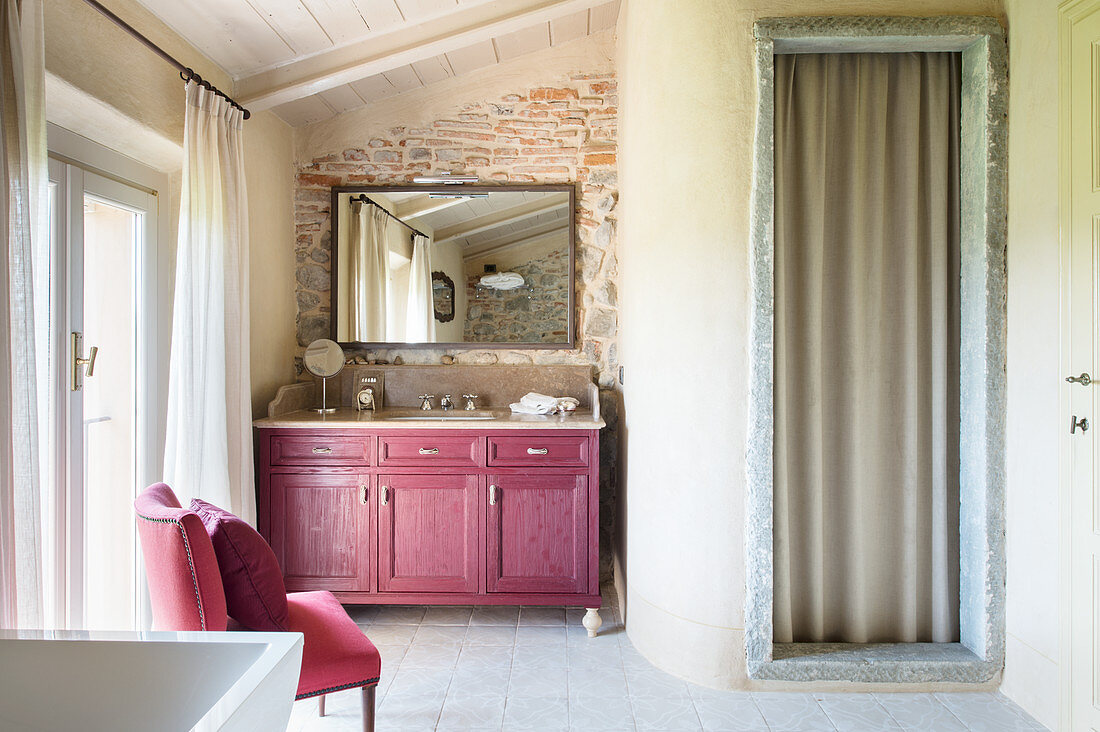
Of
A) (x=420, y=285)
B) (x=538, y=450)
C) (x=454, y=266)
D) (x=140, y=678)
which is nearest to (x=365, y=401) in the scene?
(x=420, y=285)

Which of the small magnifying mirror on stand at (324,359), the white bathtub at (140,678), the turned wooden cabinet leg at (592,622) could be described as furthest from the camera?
the small magnifying mirror on stand at (324,359)

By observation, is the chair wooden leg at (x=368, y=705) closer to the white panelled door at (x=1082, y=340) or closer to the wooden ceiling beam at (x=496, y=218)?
Answer: the white panelled door at (x=1082, y=340)

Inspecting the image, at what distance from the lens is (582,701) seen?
7.51 ft

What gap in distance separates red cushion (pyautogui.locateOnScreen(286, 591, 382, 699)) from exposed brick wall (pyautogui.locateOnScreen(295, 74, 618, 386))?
5.81 ft

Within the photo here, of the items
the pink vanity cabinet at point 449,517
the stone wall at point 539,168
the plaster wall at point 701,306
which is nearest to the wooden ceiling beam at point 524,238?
the stone wall at point 539,168

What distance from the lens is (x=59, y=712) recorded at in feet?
2.82

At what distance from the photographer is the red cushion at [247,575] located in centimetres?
165

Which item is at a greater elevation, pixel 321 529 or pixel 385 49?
pixel 385 49

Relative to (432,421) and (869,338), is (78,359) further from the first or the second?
(869,338)

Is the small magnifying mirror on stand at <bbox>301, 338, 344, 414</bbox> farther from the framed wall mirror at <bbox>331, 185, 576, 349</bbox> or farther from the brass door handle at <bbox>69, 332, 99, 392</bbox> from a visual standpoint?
the brass door handle at <bbox>69, 332, 99, 392</bbox>

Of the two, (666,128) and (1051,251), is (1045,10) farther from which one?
(666,128)

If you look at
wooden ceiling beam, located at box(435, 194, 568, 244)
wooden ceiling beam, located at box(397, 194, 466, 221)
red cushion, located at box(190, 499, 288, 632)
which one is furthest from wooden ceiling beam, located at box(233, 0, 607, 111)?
red cushion, located at box(190, 499, 288, 632)

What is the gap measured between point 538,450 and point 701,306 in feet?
3.10

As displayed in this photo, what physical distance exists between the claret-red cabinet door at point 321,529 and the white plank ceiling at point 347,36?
1673 mm
